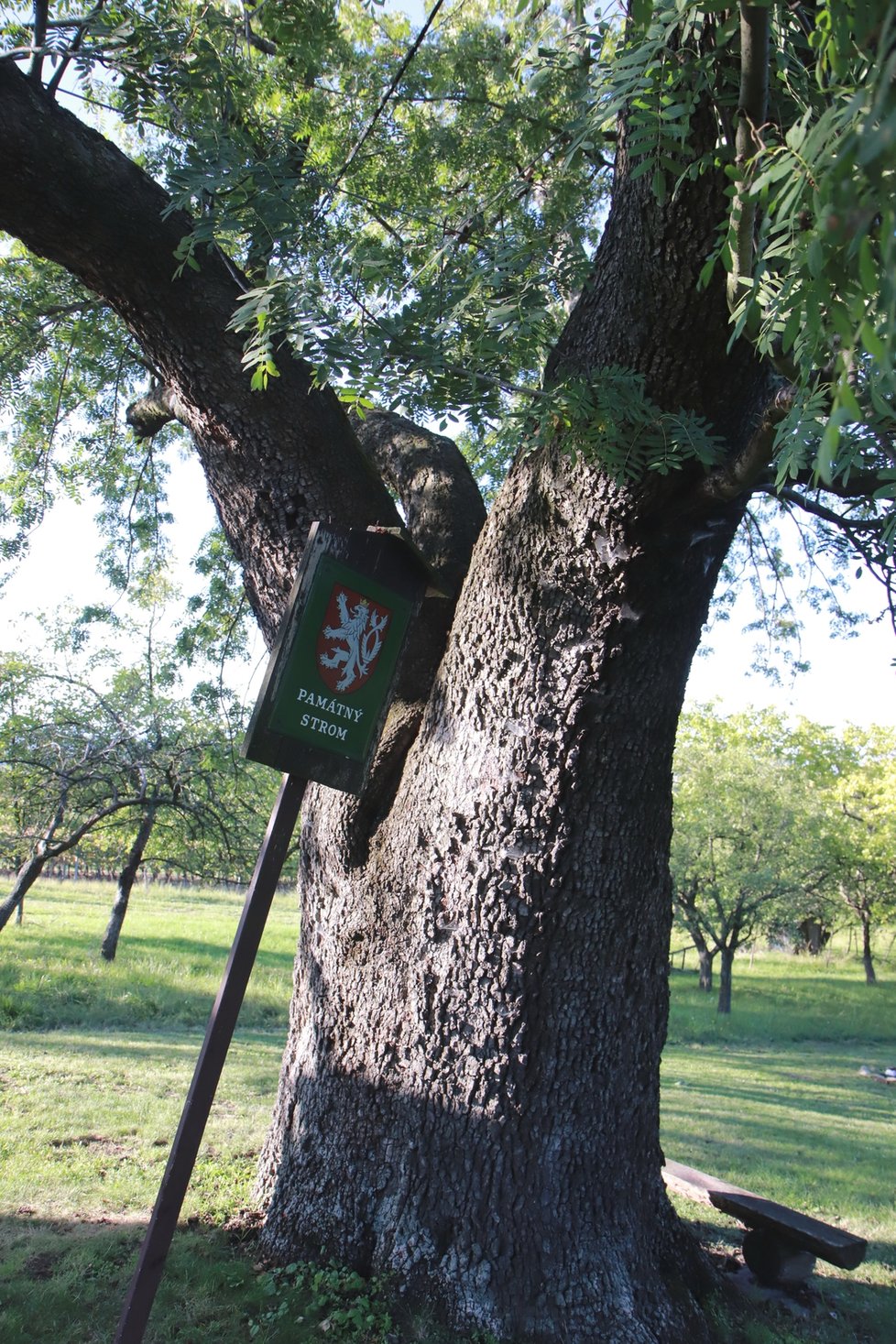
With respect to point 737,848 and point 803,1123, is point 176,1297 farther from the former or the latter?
point 737,848

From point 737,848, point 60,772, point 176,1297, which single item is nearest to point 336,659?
point 176,1297

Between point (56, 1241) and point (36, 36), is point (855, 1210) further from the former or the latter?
point (36, 36)

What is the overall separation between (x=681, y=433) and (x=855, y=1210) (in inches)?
232

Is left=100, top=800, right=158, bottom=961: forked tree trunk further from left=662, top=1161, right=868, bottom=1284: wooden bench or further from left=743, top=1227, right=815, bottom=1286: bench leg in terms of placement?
left=743, top=1227, right=815, bottom=1286: bench leg

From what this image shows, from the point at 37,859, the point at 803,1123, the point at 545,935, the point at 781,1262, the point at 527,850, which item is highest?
the point at 527,850

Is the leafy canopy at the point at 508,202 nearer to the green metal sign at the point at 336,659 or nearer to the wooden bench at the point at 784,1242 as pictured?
the green metal sign at the point at 336,659

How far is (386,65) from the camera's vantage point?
24.5 ft

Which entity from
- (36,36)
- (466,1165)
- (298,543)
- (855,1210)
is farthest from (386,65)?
(855,1210)

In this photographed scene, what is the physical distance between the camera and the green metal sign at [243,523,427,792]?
3.35 meters

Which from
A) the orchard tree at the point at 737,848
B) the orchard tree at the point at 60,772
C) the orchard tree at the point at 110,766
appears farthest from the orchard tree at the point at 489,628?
the orchard tree at the point at 737,848

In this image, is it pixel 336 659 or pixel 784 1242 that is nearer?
pixel 336 659

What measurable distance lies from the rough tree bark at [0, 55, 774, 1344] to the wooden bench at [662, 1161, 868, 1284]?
2.23 feet

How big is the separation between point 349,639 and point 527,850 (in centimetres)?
110

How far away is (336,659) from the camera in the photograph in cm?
352
